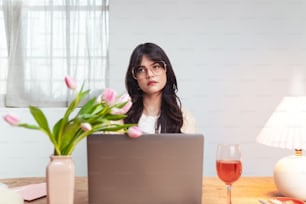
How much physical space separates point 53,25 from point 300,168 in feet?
7.94

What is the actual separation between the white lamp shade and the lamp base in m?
0.07

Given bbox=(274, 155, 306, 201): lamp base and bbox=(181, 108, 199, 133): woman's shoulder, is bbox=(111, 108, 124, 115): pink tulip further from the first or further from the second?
bbox=(181, 108, 199, 133): woman's shoulder

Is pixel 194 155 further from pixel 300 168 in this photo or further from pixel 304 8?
pixel 304 8

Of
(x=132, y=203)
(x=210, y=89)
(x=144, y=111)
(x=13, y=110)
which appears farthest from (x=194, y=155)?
(x=13, y=110)

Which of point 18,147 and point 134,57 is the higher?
point 134,57

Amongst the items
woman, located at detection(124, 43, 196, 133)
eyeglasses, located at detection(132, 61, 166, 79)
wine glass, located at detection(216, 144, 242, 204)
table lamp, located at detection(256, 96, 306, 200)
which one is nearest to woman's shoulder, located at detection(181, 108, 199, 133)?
woman, located at detection(124, 43, 196, 133)

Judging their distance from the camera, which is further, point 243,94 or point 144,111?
point 243,94

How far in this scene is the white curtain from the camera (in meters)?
3.16

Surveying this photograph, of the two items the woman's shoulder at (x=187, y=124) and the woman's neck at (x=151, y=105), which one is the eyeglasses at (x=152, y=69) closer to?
the woman's neck at (x=151, y=105)

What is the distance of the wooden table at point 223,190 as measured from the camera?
1.38 metres

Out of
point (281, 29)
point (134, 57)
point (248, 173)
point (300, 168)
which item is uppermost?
point (281, 29)

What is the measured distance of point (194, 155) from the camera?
1.15m

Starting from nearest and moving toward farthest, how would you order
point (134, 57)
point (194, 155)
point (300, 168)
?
point (194, 155)
point (300, 168)
point (134, 57)

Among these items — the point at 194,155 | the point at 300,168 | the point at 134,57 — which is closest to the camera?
the point at 194,155
